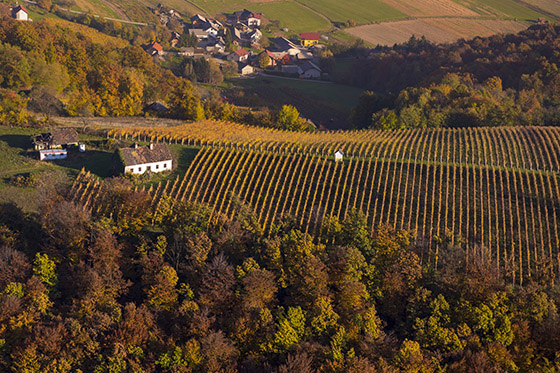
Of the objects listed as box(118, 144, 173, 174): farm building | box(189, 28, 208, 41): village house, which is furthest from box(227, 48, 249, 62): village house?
box(118, 144, 173, 174): farm building

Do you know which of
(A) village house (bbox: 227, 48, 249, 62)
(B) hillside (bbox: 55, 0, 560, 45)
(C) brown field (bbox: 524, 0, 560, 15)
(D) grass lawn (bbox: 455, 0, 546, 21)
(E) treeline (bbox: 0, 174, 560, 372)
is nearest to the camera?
(E) treeline (bbox: 0, 174, 560, 372)

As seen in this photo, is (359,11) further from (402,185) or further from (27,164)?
(27,164)

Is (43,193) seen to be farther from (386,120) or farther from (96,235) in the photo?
(386,120)

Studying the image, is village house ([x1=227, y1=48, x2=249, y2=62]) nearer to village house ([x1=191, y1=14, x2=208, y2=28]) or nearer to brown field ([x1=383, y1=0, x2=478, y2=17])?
village house ([x1=191, y1=14, x2=208, y2=28])

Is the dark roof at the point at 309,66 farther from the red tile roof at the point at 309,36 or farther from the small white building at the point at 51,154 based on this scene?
the small white building at the point at 51,154

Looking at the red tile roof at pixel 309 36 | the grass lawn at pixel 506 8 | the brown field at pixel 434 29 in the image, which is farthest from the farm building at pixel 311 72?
the grass lawn at pixel 506 8

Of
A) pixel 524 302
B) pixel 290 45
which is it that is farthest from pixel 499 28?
pixel 524 302
